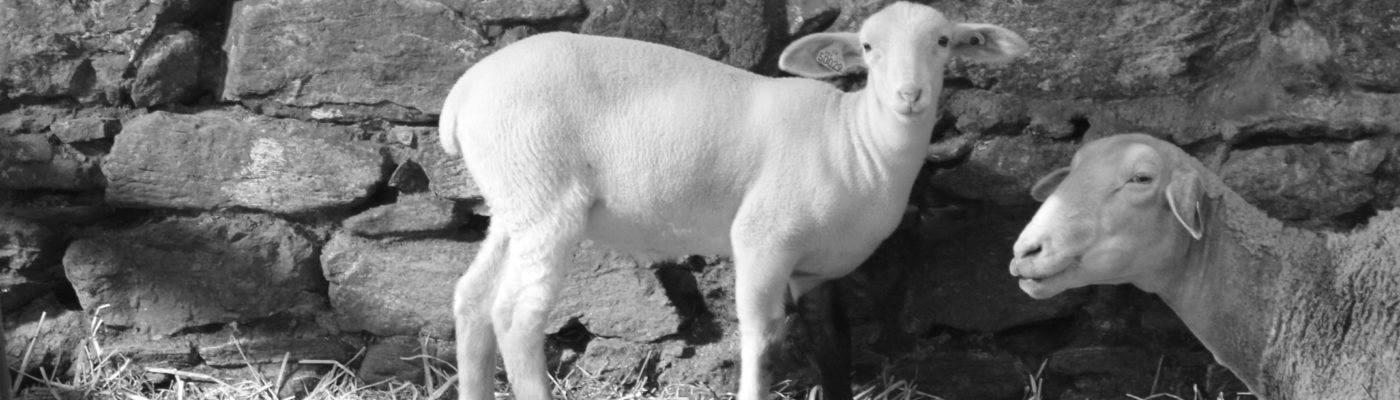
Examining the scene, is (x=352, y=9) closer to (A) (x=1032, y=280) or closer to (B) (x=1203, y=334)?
(A) (x=1032, y=280)

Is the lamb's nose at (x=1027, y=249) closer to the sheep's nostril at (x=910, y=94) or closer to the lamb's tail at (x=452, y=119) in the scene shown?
the sheep's nostril at (x=910, y=94)

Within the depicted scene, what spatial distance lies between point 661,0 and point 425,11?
68 cm

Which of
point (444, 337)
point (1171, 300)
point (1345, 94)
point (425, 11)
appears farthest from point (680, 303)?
point (1345, 94)

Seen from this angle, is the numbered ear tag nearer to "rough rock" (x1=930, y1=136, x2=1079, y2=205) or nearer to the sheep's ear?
the sheep's ear

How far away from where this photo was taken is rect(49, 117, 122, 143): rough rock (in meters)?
4.27

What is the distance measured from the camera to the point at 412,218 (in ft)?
13.6

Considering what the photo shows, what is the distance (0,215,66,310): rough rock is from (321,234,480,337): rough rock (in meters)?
0.86

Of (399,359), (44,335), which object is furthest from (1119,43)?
(44,335)

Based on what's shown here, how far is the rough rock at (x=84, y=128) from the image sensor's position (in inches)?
168

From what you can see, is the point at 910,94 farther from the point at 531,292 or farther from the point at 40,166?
the point at 40,166

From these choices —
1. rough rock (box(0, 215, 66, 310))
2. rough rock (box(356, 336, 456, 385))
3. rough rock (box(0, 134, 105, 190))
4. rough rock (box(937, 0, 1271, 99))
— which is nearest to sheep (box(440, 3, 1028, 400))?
rough rock (box(937, 0, 1271, 99))

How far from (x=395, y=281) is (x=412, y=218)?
8.8 inches

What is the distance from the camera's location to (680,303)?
13.6 ft

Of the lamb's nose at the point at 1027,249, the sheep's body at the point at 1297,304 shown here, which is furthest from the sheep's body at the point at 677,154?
the sheep's body at the point at 1297,304
